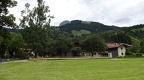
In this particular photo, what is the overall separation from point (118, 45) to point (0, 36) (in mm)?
83118

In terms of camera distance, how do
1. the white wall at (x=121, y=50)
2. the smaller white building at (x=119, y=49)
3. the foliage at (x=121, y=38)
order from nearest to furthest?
the smaller white building at (x=119, y=49), the white wall at (x=121, y=50), the foliage at (x=121, y=38)

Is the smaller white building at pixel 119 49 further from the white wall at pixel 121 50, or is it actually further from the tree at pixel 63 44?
the tree at pixel 63 44

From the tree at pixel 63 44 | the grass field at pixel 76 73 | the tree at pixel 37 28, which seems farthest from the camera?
the tree at pixel 63 44

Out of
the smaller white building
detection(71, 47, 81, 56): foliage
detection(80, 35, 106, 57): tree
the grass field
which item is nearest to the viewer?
the grass field

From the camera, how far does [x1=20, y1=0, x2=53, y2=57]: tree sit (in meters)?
76.9

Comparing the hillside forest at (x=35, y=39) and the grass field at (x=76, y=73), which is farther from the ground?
the hillside forest at (x=35, y=39)

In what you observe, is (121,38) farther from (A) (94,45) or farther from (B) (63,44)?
(B) (63,44)

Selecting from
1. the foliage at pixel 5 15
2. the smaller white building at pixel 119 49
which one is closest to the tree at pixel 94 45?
the smaller white building at pixel 119 49

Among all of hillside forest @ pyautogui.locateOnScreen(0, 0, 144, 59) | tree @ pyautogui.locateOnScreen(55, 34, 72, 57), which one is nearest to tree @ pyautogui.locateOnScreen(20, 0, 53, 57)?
hillside forest @ pyautogui.locateOnScreen(0, 0, 144, 59)

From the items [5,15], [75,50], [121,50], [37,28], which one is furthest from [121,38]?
[5,15]

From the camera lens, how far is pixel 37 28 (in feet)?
256

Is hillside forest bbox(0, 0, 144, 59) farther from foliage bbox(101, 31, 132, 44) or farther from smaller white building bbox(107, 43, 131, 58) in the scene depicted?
foliage bbox(101, 31, 132, 44)

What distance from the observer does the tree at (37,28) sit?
7694cm

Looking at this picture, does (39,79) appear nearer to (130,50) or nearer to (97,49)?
(97,49)
